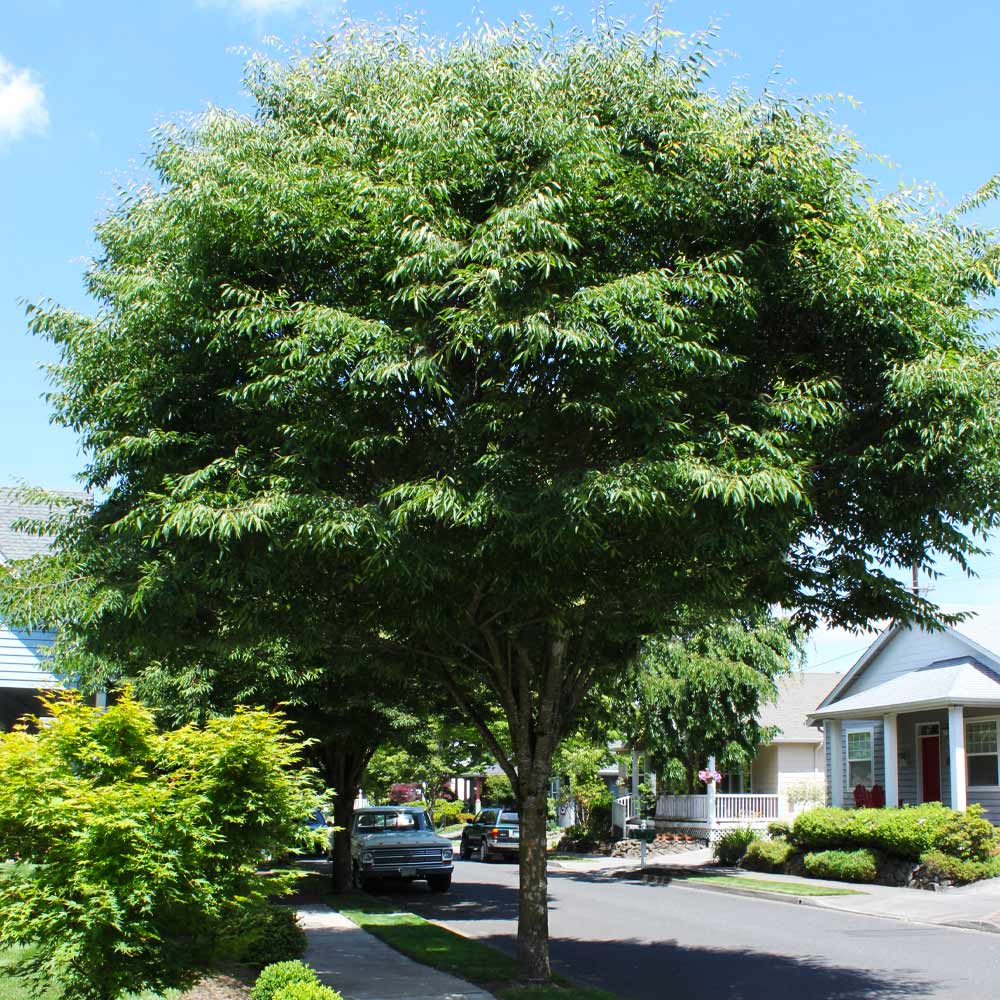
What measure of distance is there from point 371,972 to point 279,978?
3.83m

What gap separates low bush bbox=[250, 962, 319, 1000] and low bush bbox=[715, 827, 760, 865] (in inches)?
855

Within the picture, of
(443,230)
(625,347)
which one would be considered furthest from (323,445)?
(625,347)

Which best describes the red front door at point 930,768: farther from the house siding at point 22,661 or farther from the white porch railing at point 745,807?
the house siding at point 22,661

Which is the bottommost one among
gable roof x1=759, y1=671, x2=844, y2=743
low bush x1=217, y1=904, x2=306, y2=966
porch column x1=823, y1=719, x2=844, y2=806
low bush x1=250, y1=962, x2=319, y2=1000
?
low bush x1=217, y1=904, x2=306, y2=966

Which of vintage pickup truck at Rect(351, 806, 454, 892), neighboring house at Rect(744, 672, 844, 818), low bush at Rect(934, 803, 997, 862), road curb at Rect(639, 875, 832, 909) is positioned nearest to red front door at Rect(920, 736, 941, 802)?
low bush at Rect(934, 803, 997, 862)

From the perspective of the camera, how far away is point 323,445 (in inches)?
357

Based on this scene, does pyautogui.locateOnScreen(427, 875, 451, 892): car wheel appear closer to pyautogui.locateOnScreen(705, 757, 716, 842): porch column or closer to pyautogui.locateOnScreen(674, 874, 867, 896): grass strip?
pyautogui.locateOnScreen(674, 874, 867, 896): grass strip

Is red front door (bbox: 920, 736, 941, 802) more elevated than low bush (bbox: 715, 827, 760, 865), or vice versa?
red front door (bbox: 920, 736, 941, 802)

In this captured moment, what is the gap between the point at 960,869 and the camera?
2153 cm

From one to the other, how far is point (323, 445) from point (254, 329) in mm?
1234

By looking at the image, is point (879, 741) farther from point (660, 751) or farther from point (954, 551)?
point (954, 551)

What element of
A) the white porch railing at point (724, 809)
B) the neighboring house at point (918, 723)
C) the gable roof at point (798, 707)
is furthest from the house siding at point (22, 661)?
the gable roof at point (798, 707)

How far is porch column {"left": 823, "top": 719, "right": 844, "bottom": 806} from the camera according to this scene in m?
29.7

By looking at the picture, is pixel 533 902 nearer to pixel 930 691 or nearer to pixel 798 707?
pixel 930 691
